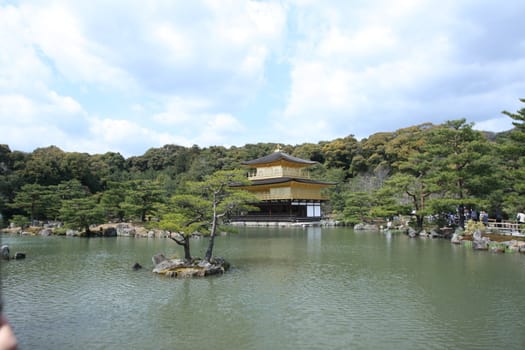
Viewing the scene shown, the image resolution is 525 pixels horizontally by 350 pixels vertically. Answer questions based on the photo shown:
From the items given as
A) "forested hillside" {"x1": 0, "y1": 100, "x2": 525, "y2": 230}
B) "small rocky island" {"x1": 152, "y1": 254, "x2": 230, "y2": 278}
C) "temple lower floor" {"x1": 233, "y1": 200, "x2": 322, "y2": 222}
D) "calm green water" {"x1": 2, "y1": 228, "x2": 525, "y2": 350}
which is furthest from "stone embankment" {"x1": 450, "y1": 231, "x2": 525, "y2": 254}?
"temple lower floor" {"x1": 233, "y1": 200, "x2": 322, "y2": 222}

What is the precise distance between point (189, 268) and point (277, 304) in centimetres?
354

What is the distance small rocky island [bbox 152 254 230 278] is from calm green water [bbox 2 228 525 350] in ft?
1.01

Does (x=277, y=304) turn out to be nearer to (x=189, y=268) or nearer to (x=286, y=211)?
(x=189, y=268)

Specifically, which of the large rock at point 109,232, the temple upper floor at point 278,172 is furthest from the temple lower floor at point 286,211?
the large rock at point 109,232

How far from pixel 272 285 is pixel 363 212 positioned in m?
21.5

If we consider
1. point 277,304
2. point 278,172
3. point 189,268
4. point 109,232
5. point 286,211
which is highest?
point 278,172

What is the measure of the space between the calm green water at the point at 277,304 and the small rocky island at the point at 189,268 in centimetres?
31

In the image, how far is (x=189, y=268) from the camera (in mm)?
10250

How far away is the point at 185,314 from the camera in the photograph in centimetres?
685

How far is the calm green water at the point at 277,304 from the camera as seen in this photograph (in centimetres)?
569

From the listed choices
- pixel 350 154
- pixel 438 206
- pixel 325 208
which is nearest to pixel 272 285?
pixel 438 206

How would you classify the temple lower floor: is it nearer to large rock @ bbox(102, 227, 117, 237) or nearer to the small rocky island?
large rock @ bbox(102, 227, 117, 237)

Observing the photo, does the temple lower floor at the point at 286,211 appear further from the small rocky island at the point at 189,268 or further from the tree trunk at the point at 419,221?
the small rocky island at the point at 189,268

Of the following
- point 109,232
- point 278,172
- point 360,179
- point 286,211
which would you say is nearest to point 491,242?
point 109,232
